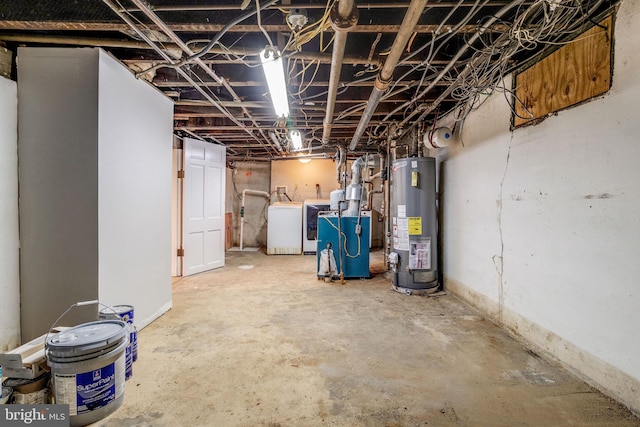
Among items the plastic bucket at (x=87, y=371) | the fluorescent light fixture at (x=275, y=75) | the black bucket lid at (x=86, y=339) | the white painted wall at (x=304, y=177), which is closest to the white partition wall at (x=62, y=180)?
the black bucket lid at (x=86, y=339)

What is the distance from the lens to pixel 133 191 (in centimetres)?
240

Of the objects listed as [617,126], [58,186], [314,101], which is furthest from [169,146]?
[617,126]

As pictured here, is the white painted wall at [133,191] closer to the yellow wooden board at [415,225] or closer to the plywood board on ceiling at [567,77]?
the yellow wooden board at [415,225]

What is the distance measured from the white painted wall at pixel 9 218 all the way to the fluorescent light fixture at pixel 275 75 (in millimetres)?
1691

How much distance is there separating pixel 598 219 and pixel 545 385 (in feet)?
3.31

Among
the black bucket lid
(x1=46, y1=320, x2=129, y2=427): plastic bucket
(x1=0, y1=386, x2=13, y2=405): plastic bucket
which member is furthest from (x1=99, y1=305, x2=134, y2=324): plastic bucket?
(x1=0, y1=386, x2=13, y2=405): plastic bucket

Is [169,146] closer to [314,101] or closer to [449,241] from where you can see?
[314,101]

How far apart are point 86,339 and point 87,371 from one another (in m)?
0.15

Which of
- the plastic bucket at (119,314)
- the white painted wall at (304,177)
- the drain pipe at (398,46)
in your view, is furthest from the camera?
the white painted wall at (304,177)

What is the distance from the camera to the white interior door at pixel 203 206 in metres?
4.41

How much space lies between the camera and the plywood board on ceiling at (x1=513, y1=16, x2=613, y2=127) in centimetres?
168

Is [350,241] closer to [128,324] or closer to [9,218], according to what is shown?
[128,324]

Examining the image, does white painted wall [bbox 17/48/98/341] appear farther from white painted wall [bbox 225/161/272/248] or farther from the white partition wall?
white painted wall [bbox 225/161/272/248]

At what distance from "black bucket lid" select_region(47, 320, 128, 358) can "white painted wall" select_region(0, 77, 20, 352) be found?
33.8 inches
